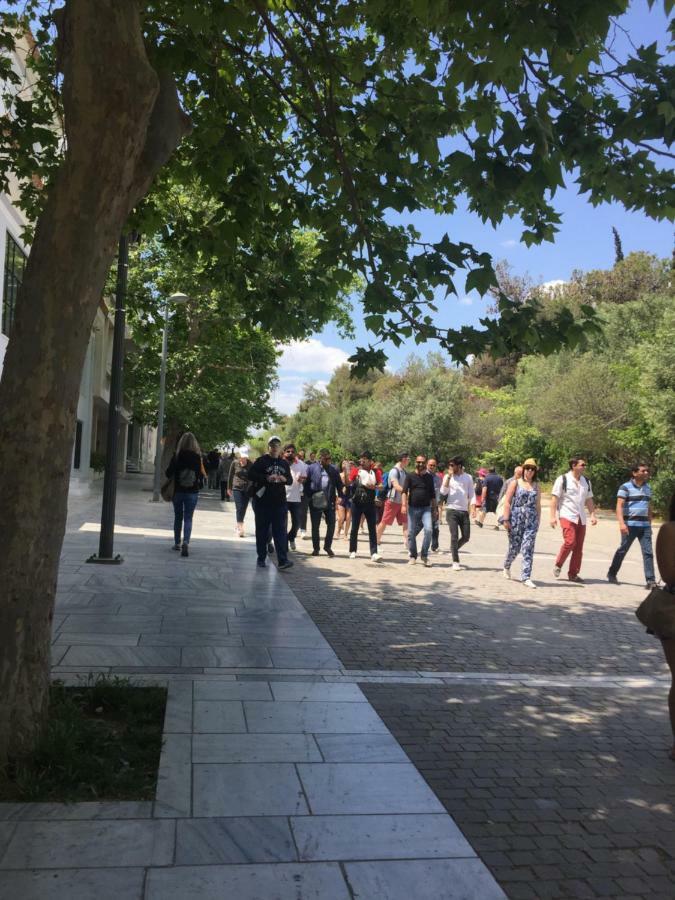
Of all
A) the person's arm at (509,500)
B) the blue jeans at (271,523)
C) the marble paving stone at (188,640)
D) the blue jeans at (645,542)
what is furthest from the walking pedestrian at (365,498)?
the marble paving stone at (188,640)

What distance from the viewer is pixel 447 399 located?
47.1 metres

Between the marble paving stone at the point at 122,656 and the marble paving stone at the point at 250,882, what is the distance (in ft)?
9.08

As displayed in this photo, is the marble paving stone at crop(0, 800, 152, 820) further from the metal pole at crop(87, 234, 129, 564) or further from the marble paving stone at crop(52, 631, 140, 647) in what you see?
the metal pole at crop(87, 234, 129, 564)

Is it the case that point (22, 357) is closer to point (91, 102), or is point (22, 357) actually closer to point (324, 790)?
point (91, 102)

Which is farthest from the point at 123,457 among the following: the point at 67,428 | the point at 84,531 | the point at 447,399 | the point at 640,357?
the point at 67,428

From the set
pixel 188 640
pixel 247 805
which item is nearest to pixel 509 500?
pixel 188 640

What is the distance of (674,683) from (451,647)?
2565 mm

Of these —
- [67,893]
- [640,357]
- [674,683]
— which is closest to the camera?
[67,893]

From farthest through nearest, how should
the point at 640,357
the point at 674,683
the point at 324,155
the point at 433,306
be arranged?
the point at 640,357 → the point at 324,155 → the point at 433,306 → the point at 674,683

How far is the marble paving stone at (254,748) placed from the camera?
3910mm

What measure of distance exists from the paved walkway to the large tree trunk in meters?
0.73

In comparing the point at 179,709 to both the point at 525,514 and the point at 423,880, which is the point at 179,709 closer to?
the point at 423,880

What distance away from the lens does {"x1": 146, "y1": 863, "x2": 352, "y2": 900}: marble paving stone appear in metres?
2.70

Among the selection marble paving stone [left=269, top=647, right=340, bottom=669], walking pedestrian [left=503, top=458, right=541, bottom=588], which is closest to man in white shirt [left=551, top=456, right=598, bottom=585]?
walking pedestrian [left=503, top=458, right=541, bottom=588]
